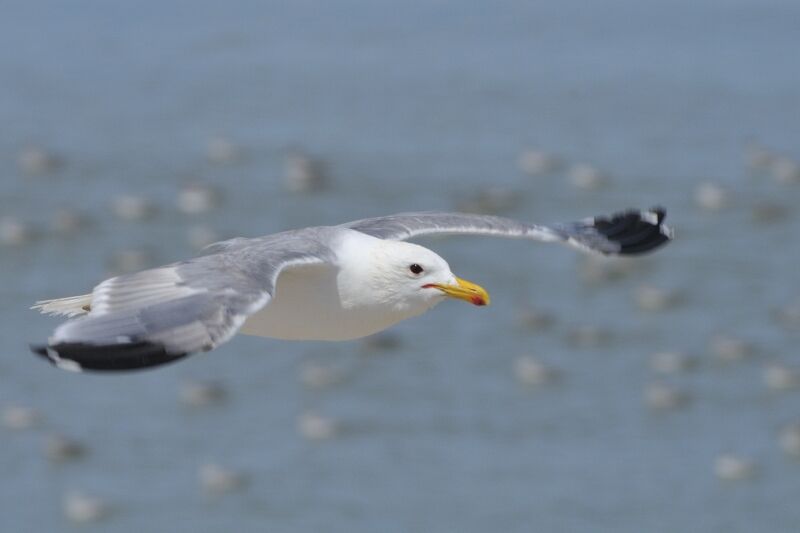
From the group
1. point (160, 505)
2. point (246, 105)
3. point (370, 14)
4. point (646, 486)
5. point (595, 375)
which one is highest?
point (370, 14)

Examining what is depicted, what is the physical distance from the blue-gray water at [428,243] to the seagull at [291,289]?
931 cm

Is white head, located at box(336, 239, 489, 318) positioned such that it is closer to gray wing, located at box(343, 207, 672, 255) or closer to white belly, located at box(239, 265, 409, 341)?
white belly, located at box(239, 265, 409, 341)

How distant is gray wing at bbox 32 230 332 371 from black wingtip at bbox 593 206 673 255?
2.97 m

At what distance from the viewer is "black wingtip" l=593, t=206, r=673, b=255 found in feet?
41.8

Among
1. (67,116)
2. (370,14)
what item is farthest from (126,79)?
(370,14)

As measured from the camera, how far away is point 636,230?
1288cm

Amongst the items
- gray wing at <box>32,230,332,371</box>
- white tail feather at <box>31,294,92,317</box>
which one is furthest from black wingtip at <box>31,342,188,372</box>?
white tail feather at <box>31,294,92,317</box>

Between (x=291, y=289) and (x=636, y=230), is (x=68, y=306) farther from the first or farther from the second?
(x=636, y=230)

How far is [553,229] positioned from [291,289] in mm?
2235

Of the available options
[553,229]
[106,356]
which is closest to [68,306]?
[106,356]

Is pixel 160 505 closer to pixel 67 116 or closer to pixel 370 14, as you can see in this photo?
pixel 67 116

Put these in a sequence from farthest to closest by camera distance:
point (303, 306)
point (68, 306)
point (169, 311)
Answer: point (68, 306)
point (303, 306)
point (169, 311)

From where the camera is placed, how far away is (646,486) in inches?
856

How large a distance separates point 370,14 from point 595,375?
1262cm
